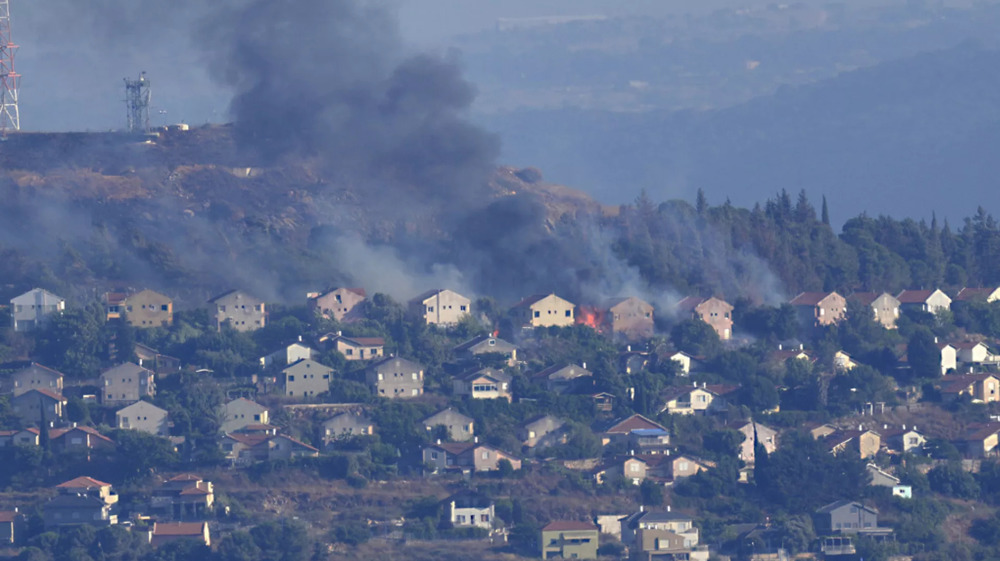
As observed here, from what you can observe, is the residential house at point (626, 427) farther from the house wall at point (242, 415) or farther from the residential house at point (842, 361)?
the house wall at point (242, 415)

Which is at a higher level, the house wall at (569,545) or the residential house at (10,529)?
the residential house at (10,529)

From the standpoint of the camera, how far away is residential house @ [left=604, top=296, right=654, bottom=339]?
93.5m

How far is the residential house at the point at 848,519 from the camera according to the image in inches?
2896

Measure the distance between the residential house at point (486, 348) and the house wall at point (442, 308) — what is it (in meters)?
3.42

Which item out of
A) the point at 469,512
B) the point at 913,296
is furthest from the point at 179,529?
the point at 913,296

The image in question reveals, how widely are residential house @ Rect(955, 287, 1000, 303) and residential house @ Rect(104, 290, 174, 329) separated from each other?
95.0 feet

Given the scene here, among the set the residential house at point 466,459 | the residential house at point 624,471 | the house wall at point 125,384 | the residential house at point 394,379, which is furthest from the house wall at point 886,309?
the house wall at point 125,384

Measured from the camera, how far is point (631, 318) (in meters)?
93.8

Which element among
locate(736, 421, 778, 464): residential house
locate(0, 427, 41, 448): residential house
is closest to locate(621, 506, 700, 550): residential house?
locate(736, 421, 778, 464): residential house

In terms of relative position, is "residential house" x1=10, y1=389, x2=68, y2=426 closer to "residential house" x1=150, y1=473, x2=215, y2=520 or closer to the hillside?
"residential house" x1=150, y1=473, x2=215, y2=520

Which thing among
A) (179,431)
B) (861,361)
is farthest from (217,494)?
(861,361)

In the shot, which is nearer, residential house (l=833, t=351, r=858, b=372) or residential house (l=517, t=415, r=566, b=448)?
residential house (l=517, t=415, r=566, b=448)

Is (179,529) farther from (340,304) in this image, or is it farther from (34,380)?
(340,304)

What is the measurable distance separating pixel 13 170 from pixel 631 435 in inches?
1520
